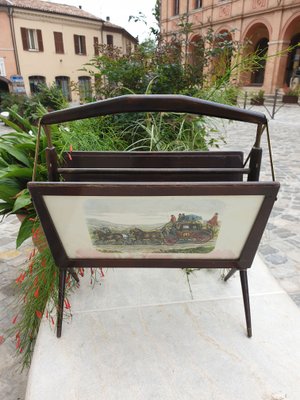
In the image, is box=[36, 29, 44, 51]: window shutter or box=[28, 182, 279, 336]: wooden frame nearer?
box=[28, 182, 279, 336]: wooden frame

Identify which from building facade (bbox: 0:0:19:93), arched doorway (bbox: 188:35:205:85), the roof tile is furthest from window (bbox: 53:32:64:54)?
arched doorway (bbox: 188:35:205:85)

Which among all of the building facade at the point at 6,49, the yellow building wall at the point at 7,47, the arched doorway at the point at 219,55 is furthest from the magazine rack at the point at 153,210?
the yellow building wall at the point at 7,47

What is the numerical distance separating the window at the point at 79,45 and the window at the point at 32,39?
10.6 feet

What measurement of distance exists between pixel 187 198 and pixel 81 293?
1025 millimetres

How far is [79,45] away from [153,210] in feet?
96.9

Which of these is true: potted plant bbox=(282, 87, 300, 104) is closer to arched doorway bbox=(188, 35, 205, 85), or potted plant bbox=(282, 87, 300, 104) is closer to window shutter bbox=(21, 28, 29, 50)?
arched doorway bbox=(188, 35, 205, 85)

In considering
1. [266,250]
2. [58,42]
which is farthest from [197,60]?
[58,42]

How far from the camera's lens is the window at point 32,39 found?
2306 centimetres

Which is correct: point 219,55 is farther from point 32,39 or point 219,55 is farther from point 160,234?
point 32,39

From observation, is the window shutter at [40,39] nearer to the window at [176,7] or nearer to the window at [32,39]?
the window at [32,39]

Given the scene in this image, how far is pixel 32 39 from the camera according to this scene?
23703mm

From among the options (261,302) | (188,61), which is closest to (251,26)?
(188,61)

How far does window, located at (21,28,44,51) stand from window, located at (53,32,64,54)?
1233 millimetres

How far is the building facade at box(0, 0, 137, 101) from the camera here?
22438 millimetres
